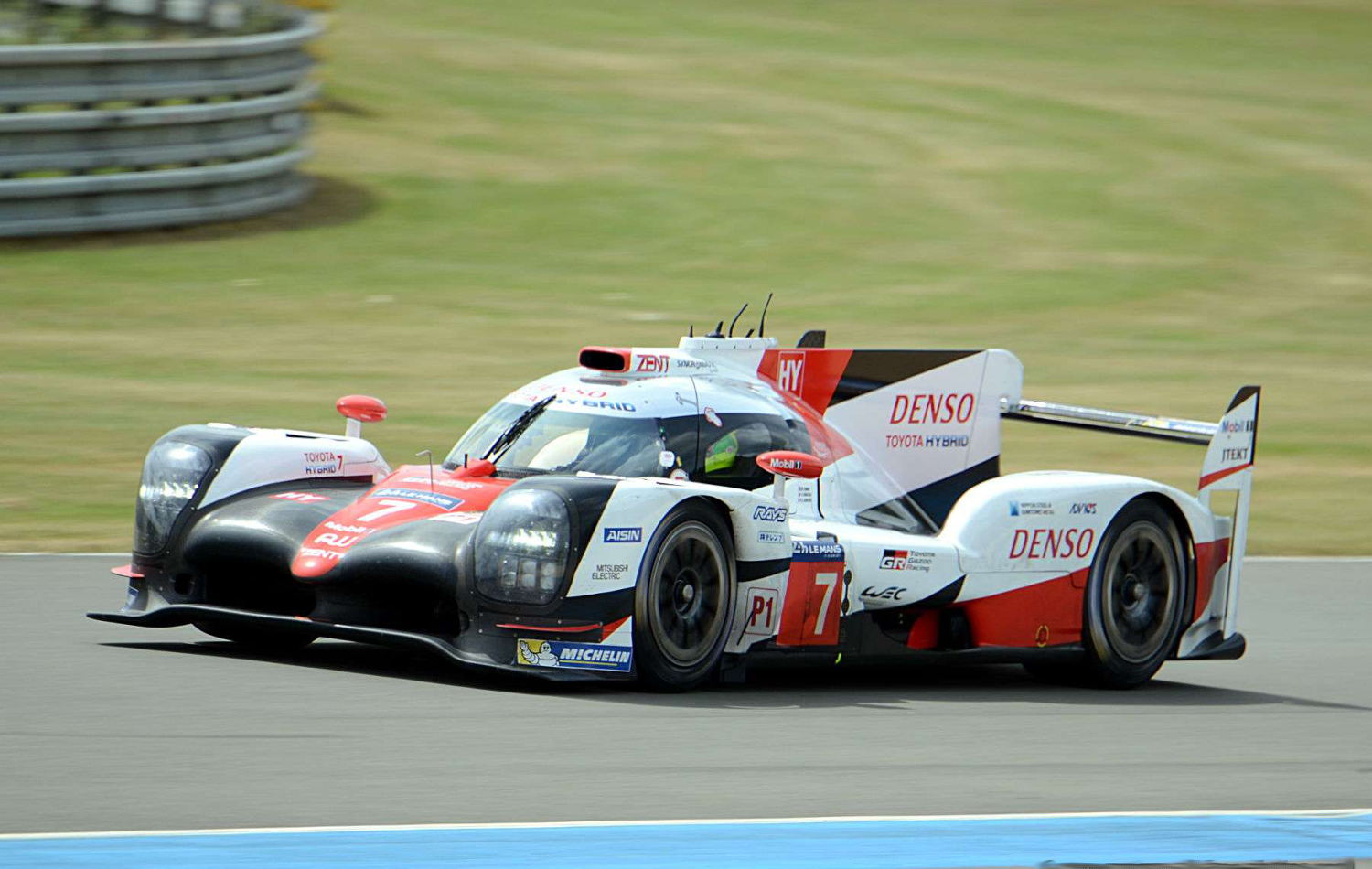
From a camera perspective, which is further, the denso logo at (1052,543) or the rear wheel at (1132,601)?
the rear wheel at (1132,601)

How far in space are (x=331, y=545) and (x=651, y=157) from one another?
1898 cm

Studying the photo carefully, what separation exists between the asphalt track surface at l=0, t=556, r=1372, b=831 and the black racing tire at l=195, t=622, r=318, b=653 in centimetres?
9

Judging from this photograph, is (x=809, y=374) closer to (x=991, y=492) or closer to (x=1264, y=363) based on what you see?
(x=991, y=492)

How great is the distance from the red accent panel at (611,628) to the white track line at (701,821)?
1.58 meters

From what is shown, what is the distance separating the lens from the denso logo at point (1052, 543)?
27.6ft

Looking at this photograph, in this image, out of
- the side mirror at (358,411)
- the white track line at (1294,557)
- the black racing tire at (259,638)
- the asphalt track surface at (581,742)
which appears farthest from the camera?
the white track line at (1294,557)

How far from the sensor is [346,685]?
23.9 ft

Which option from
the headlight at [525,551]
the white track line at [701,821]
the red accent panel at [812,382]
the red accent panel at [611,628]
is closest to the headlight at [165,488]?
the headlight at [525,551]

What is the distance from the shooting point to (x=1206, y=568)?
9.09 m

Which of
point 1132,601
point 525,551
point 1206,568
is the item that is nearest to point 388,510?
point 525,551

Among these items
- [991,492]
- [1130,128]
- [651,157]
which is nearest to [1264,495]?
[991,492]

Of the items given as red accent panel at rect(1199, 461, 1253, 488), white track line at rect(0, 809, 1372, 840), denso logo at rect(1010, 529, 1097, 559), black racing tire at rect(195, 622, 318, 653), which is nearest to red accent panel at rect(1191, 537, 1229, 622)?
red accent panel at rect(1199, 461, 1253, 488)

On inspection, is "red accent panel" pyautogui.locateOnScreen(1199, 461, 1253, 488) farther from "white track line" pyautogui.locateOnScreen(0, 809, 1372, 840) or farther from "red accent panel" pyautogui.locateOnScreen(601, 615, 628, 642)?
"red accent panel" pyautogui.locateOnScreen(601, 615, 628, 642)

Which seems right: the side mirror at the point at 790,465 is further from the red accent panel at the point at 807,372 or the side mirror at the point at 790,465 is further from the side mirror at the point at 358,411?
the side mirror at the point at 358,411
